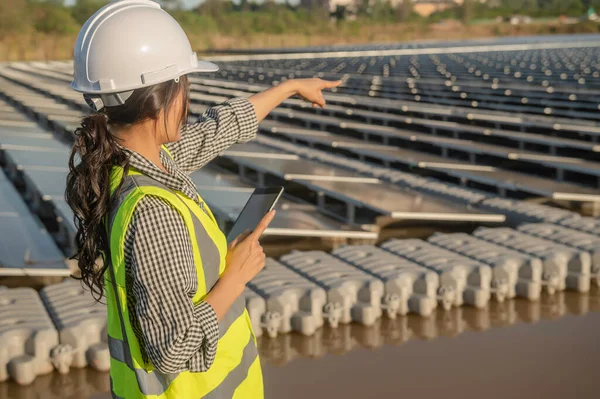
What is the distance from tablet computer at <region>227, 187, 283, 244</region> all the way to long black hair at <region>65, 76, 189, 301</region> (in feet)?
1.11

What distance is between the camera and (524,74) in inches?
969

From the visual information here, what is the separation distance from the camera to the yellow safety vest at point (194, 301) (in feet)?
5.94

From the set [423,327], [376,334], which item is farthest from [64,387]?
[423,327]

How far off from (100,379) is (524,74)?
21.9 metres

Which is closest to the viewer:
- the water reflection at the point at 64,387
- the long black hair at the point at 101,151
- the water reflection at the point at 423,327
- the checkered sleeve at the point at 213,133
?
the long black hair at the point at 101,151

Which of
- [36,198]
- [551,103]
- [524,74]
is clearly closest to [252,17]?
[524,74]

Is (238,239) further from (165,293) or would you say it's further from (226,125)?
(226,125)

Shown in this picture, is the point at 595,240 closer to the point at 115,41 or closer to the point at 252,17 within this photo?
the point at 115,41

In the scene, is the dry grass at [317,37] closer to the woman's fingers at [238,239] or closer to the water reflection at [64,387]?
the water reflection at [64,387]

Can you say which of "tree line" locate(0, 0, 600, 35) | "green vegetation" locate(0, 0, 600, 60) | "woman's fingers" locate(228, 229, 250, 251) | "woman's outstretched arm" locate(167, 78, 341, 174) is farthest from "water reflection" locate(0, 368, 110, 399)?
"tree line" locate(0, 0, 600, 35)

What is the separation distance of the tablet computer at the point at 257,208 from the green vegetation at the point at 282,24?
4221 centimetres

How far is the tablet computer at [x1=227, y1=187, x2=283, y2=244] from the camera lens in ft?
6.98

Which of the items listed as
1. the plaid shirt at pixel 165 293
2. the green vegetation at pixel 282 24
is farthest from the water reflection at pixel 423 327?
the green vegetation at pixel 282 24

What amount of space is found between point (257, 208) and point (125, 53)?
0.53m
